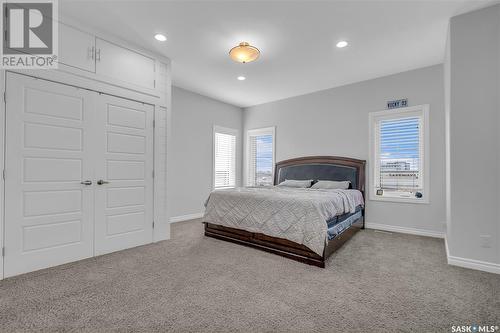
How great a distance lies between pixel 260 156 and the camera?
6492 mm

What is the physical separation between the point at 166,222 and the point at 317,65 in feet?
12.0

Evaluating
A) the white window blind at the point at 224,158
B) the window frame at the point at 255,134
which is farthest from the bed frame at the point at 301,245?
the white window blind at the point at 224,158

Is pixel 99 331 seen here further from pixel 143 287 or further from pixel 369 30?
pixel 369 30

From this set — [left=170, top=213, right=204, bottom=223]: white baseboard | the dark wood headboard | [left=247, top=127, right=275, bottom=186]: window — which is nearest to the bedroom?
the dark wood headboard

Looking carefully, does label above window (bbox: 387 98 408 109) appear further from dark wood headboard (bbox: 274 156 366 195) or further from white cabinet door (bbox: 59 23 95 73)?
white cabinet door (bbox: 59 23 95 73)

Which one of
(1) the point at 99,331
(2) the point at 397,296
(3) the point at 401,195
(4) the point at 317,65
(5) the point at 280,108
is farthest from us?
(5) the point at 280,108

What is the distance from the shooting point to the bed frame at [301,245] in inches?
113

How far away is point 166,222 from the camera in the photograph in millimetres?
3771

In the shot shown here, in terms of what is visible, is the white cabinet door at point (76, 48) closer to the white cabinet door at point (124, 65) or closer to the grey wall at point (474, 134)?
the white cabinet door at point (124, 65)

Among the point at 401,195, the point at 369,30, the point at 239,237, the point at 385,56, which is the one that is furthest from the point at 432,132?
the point at 239,237

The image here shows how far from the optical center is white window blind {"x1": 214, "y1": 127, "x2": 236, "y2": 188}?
604cm

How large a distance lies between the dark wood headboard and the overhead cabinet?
3393mm

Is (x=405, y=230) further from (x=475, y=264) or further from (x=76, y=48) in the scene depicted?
(x=76, y=48)

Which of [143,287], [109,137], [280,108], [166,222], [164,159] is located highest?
[280,108]
